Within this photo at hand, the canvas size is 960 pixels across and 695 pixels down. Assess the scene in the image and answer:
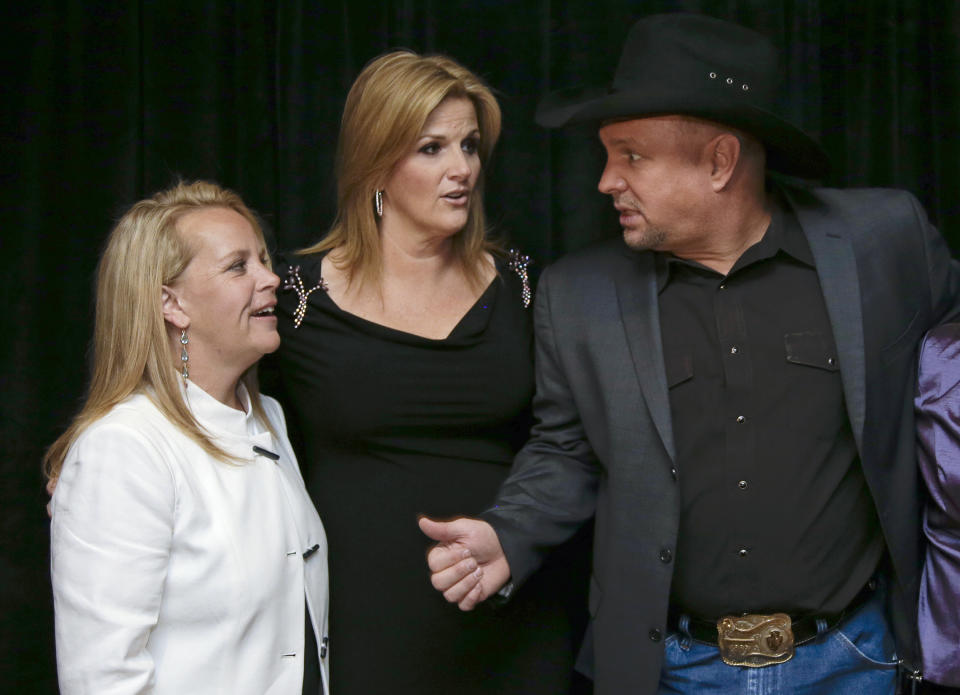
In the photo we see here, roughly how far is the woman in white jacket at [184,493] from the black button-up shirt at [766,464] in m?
0.76

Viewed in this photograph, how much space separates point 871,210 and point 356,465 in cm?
121

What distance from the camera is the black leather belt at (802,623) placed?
2.10 m

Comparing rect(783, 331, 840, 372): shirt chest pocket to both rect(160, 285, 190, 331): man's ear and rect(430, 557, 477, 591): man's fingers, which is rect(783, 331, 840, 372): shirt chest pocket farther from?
rect(160, 285, 190, 331): man's ear

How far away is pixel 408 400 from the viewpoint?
234cm

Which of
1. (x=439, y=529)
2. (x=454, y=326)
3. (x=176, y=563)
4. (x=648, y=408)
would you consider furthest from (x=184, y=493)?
(x=648, y=408)

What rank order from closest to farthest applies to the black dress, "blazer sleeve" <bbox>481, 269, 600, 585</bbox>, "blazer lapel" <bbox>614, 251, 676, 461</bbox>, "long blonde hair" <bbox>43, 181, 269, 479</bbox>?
1. "long blonde hair" <bbox>43, 181, 269, 479</bbox>
2. "blazer lapel" <bbox>614, 251, 676, 461</bbox>
3. "blazer sleeve" <bbox>481, 269, 600, 585</bbox>
4. the black dress

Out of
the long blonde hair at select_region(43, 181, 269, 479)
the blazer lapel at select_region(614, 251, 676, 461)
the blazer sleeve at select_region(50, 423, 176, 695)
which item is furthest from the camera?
the blazer lapel at select_region(614, 251, 676, 461)

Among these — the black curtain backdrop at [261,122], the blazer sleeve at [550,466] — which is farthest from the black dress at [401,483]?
the black curtain backdrop at [261,122]

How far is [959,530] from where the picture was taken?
206cm

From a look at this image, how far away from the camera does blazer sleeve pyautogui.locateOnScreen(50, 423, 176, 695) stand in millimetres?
1757

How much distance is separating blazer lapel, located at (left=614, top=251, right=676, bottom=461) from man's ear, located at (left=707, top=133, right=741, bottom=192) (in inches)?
8.1

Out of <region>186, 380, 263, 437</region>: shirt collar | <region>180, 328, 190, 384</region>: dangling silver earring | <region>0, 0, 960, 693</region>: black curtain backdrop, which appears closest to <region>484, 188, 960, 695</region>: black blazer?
<region>186, 380, 263, 437</region>: shirt collar

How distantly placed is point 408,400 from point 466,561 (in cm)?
44

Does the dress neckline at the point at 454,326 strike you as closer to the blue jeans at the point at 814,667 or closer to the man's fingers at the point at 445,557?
the man's fingers at the point at 445,557
